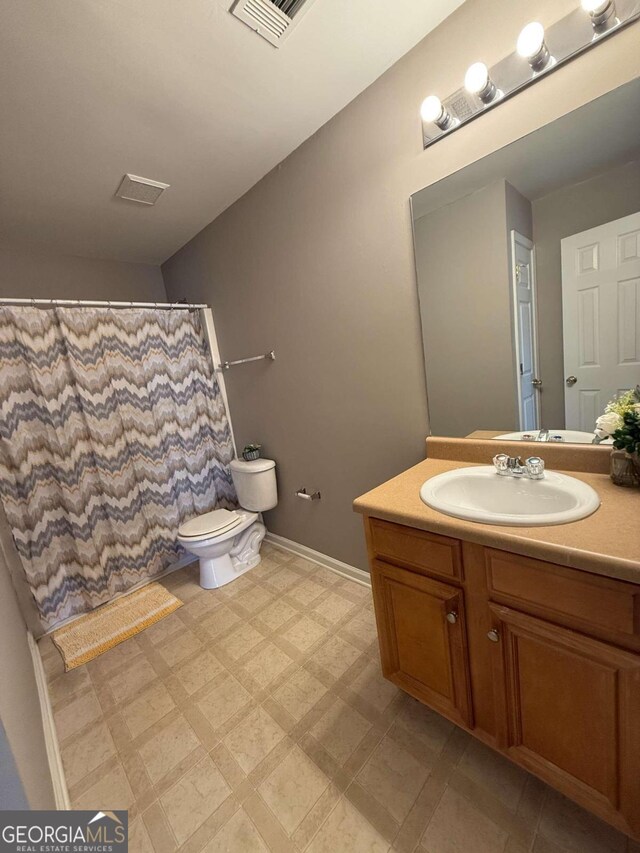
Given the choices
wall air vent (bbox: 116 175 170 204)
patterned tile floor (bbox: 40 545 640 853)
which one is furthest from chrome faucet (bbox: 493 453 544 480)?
wall air vent (bbox: 116 175 170 204)

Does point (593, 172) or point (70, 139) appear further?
point (70, 139)

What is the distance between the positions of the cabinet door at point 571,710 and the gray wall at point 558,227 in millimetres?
728


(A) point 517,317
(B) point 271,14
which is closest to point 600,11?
(A) point 517,317

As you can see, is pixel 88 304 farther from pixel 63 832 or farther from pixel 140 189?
pixel 63 832

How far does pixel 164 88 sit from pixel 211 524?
2147 millimetres

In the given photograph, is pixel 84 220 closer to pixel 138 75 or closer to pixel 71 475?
pixel 138 75

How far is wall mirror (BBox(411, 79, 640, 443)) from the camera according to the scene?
3.27 ft

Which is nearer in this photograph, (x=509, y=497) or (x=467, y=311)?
(x=509, y=497)

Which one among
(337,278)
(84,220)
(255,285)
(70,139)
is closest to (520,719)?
(337,278)

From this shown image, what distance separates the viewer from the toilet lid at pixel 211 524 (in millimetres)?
2092

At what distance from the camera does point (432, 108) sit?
1.18 meters

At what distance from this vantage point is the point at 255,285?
2137 mm

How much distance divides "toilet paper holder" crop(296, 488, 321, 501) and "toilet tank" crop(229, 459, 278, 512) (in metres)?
0.24

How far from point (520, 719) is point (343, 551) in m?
1.23
